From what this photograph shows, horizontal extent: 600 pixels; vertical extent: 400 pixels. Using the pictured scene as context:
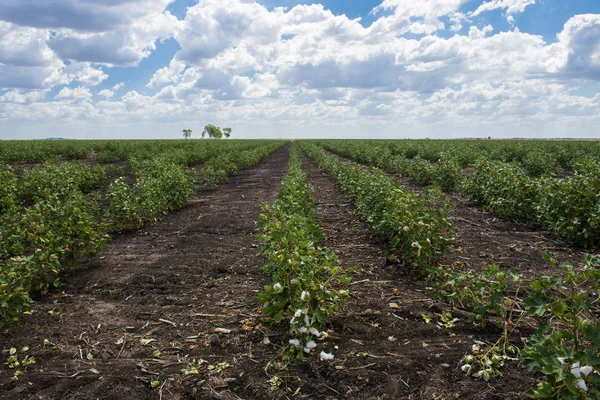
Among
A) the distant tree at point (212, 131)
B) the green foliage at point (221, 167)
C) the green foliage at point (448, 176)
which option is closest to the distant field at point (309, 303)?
the green foliage at point (448, 176)

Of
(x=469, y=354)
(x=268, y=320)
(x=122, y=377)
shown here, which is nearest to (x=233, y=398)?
(x=122, y=377)

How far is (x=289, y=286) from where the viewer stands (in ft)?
12.8

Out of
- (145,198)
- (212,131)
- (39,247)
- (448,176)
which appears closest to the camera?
(39,247)

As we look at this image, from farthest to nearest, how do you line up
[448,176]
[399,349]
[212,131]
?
[212,131] → [448,176] → [399,349]

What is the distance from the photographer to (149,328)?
4.33 metres

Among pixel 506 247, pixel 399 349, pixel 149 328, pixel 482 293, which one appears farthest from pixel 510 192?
pixel 149 328

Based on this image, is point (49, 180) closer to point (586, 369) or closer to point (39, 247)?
point (39, 247)

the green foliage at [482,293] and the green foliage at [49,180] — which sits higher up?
the green foliage at [49,180]

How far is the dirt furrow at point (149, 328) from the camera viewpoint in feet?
10.9

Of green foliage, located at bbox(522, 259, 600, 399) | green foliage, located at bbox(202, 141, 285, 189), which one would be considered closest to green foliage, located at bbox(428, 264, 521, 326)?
green foliage, located at bbox(522, 259, 600, 399)

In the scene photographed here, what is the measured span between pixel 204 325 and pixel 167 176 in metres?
6.91

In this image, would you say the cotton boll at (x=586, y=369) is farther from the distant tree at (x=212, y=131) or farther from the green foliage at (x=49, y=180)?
the distant tree at (x=212, y=131)

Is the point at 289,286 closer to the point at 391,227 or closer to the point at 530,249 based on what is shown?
the point at 391,227

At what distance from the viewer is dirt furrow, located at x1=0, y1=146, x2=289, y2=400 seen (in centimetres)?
334
